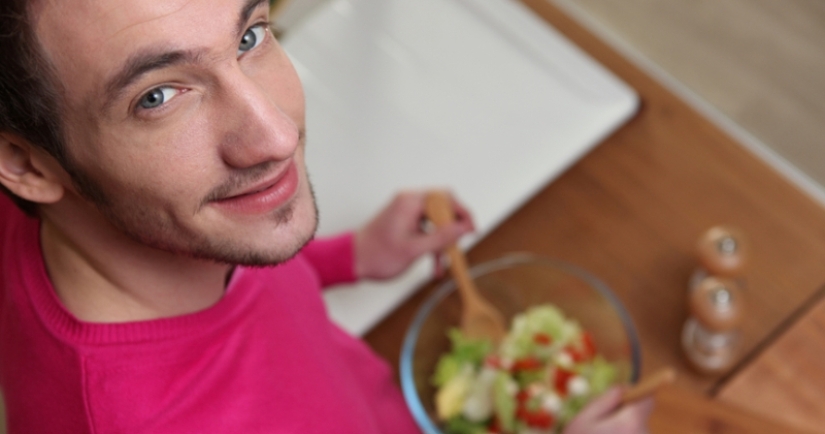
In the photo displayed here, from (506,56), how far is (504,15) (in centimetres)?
5

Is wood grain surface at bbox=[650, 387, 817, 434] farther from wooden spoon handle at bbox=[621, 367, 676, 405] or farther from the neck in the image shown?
the neck

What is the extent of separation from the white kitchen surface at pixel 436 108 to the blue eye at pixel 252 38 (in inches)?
17.9

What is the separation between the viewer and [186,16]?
45 cm

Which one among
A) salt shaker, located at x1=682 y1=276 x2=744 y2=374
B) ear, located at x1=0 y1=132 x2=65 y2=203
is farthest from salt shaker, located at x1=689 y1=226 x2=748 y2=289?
ear, located at x1=0 y1=132 x2=65 y2=203

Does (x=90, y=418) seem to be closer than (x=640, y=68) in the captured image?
Yes

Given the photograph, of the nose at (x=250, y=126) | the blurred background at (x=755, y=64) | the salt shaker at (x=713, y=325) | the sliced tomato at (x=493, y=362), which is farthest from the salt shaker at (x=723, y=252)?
the nose at (x=250, y=126)

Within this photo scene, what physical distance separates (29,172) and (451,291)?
1.54ft

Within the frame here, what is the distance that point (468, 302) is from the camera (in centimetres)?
86

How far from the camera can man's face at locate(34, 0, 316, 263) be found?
442mm

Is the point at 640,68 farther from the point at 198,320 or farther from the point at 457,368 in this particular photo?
the point at 198,320

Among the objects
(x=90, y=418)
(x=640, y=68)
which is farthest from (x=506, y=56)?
(x=90, y=418)

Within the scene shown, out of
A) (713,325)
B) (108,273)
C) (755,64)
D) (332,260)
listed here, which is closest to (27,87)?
(108,273)

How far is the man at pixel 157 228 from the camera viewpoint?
454 millimetres

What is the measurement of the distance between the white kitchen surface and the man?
0.83ft
